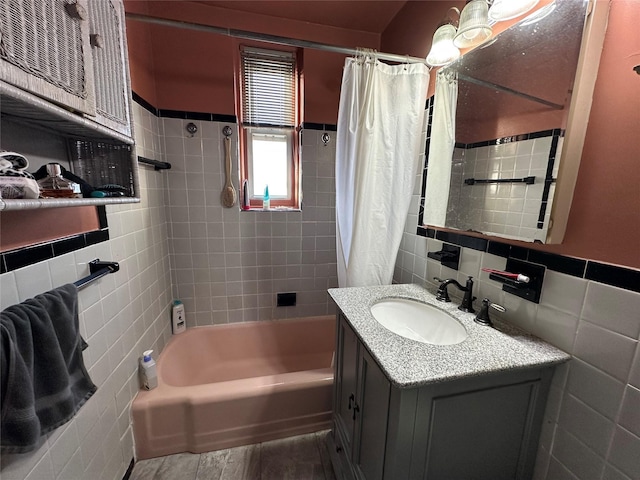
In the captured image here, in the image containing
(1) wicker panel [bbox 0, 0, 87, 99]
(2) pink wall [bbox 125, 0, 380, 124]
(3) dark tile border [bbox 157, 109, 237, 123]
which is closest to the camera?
(1) wicker panel [bbox 0, 0, 87, 99]

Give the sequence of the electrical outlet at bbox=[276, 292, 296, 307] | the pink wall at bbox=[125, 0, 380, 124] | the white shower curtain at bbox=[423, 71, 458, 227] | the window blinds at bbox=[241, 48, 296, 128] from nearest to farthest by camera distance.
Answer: the white shower curtain at bbox=[423, 71, 458, 227] < the pink wall at bbox=[125, 0, 380, 124] < the window blinds at bbox=[241, 48, 296, 128] < the electrical outlet at bbox=[276, 292, 296, 307]

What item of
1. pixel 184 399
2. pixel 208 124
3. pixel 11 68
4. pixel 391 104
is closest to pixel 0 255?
pixel 11 68

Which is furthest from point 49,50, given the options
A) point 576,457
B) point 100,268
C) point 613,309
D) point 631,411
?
point 576,457

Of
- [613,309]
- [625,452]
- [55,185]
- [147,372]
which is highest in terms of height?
[55,185]

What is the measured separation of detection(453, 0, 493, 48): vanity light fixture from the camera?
87cm

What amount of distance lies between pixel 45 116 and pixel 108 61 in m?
0.25

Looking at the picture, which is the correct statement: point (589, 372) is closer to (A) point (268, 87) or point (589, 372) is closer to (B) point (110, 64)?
(B) point (110, 64)

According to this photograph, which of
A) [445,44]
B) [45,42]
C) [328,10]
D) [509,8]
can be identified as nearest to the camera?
[45,42]

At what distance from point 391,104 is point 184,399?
5.95 feet

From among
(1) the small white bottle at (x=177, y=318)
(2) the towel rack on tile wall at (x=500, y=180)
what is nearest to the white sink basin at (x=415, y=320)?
(2) the towel rack on tile wall at (x=500, y=180)

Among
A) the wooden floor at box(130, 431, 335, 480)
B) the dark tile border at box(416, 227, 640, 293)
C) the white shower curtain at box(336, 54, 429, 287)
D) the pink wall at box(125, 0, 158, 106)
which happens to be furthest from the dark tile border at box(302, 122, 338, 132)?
the wooden floor at box(130, 431, 335, 480)

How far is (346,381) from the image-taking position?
3.54 feet

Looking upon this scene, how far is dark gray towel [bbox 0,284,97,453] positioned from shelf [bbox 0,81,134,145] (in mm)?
457

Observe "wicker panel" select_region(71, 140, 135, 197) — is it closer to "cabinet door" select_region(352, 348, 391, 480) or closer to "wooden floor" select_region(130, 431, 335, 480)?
"cabinet door" select_region(352, 348, 391, 480)
